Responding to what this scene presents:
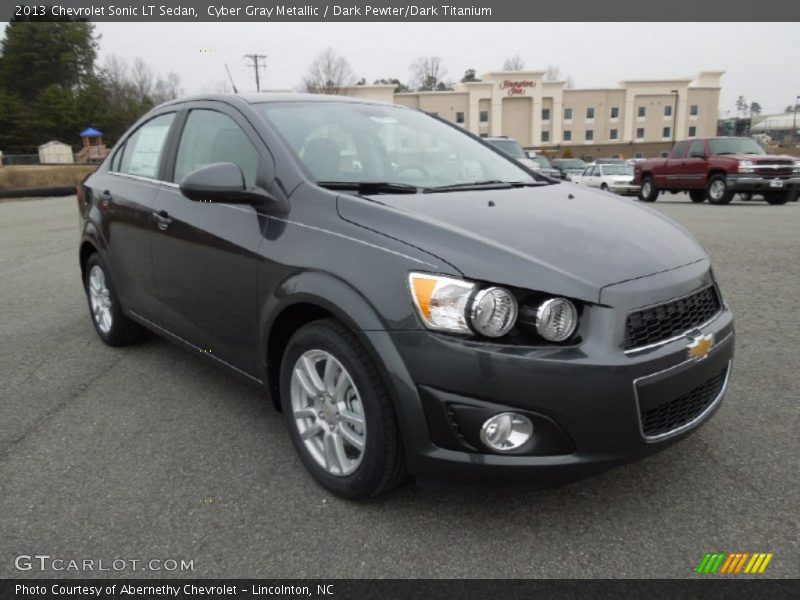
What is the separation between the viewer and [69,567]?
224 centimetres

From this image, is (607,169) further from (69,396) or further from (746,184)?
(69,396)

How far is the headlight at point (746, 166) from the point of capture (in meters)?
16.2

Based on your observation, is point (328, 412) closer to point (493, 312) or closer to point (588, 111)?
point (493, 312)

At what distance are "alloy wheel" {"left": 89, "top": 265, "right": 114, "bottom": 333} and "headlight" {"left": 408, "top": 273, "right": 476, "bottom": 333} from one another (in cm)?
316

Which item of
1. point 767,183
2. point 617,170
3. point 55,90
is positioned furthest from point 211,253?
point 55,90

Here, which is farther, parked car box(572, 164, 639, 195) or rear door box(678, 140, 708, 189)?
parked car box(572, 164, 639, 195)

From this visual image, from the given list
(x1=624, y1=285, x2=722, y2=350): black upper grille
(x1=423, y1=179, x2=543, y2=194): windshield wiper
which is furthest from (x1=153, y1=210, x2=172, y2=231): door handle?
(x1=624, y1=285, x2=722, y2=350): black upper grille

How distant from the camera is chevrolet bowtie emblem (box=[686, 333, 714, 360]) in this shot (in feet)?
7.65

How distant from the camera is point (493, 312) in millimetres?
2139

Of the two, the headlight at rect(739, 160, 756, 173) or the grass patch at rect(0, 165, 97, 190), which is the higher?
the headlight at rect(739, 160, 756, 173)

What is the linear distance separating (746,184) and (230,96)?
16.2 meters

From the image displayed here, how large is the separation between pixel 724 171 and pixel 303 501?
1735cm

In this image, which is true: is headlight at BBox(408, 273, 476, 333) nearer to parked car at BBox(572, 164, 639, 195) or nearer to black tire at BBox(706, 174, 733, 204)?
black tire at BBox(706, 174, 733, 204)

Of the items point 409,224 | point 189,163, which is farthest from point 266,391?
point 189,163
